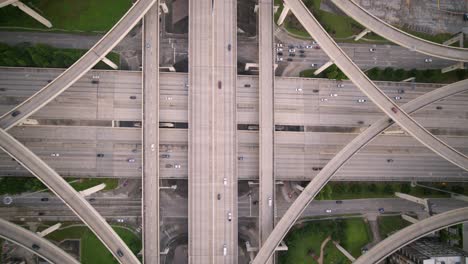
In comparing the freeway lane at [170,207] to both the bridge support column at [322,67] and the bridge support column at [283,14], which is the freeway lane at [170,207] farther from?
the bridge support column at [283,14]

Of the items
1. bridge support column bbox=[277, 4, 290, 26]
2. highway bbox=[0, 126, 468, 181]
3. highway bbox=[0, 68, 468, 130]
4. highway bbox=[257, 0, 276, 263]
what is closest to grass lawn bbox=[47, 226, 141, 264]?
highway bbox=[0, 126, 468, 181]

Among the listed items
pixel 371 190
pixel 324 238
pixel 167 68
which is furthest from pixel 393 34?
pixel 167 68

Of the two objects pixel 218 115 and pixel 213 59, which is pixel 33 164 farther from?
pixel 213 59

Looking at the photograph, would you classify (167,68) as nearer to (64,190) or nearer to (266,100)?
(266,100)

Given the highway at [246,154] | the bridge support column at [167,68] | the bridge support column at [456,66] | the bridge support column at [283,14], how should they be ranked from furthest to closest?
the bridge support column at [456,66]
the bridge support column at [167,68]
the highway at [246,154]
the bridge support column at [283,14]

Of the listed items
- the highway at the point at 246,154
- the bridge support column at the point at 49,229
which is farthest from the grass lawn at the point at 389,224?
the bridge support column at the point at 49,229

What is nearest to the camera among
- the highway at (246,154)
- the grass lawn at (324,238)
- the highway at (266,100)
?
the highway at (266,100)
